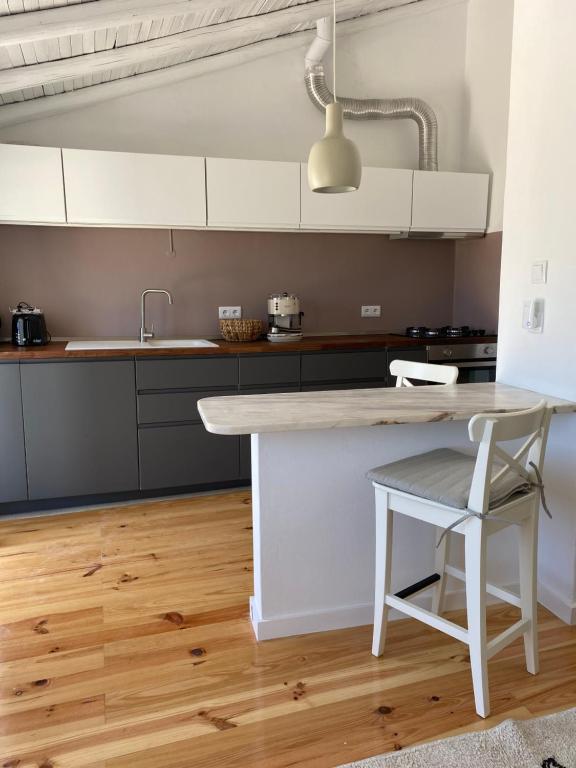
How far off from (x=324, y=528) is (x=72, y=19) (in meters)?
2.34

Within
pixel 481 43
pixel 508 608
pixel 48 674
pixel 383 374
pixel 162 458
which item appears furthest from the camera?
pixel 481 43

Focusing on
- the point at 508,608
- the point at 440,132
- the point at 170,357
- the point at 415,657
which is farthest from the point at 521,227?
the point at 440,132

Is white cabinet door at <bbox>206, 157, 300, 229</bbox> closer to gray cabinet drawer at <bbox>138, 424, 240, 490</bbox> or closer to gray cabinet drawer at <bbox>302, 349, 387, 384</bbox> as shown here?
gray cabinet drawer at <bbox>302, 349, 387, 384</bbox>

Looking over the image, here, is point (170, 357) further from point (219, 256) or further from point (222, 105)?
point (222, 105)

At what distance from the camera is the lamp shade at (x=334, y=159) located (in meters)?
1.92

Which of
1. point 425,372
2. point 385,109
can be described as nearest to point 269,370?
point 425,372

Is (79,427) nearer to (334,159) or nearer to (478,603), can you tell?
(334,159)

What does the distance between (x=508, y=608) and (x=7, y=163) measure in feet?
11.0

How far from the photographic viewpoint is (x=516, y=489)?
1.76 m

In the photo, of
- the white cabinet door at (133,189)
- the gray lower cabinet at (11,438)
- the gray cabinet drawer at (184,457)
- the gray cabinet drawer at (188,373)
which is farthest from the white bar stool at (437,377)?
the gray lower cabinet at (11,438)

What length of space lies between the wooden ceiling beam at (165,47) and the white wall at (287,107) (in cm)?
32

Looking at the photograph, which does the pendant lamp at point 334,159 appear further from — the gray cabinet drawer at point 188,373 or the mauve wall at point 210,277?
the mauve wall at point 210,277

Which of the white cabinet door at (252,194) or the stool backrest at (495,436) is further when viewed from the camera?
the white cabinet door at (252,194)

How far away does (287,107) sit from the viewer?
3.92m
